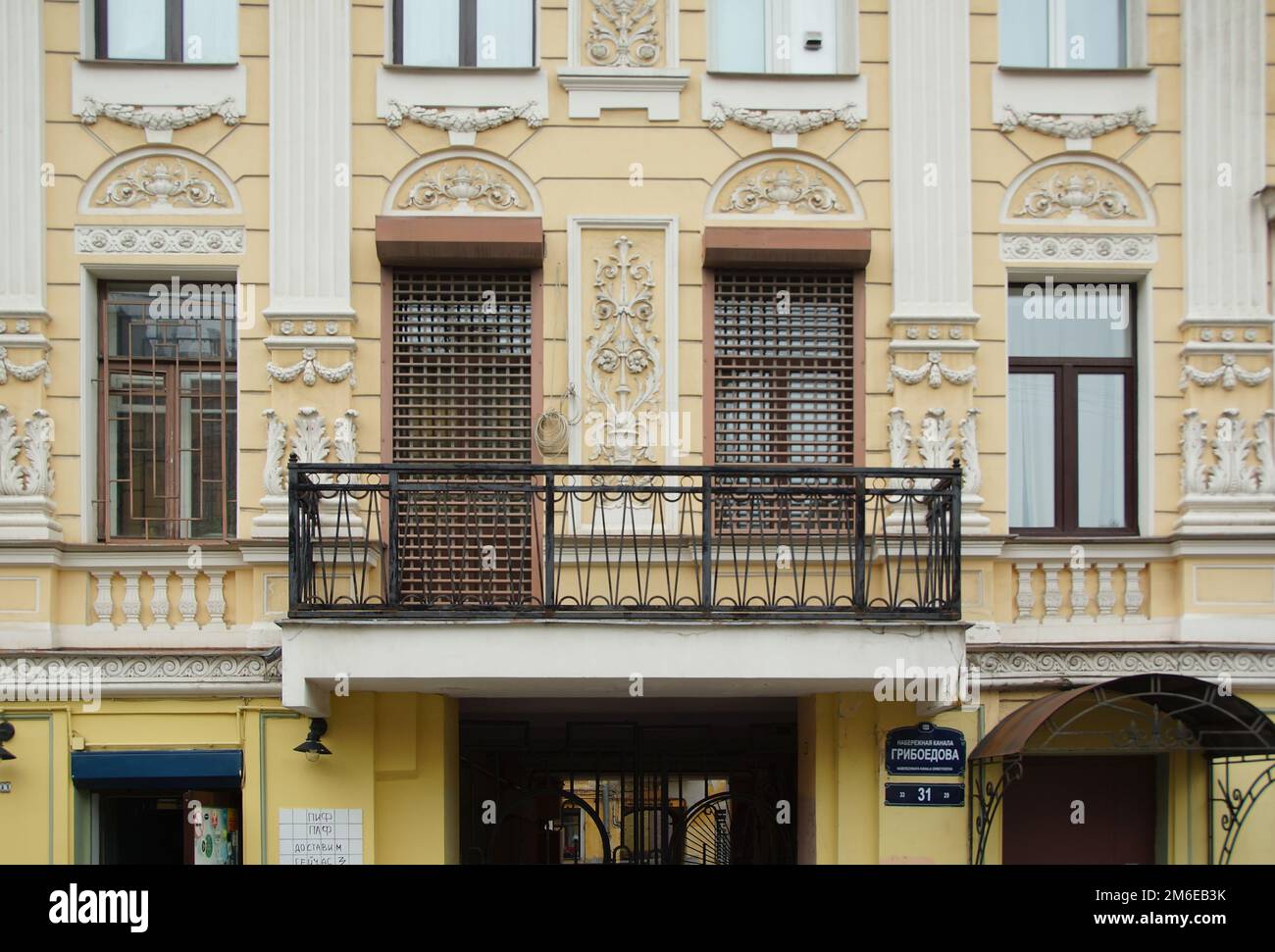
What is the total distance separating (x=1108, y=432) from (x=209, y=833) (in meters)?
7.28

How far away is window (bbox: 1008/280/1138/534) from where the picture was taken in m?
11.6

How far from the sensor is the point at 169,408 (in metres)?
11.4

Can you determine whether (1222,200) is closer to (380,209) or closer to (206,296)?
(380,209)

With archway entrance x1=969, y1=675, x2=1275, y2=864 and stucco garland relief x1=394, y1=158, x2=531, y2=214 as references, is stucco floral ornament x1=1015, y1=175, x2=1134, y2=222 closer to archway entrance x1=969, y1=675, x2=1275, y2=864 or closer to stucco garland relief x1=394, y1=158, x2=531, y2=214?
archway entrance x1=969, y1=675, x2=1275, y2=864

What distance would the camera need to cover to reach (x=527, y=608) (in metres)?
10.0

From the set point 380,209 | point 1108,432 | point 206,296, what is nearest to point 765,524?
point 1108,432

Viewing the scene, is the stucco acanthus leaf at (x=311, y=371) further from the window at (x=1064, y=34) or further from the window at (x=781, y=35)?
the window at (x=1064, y=34)

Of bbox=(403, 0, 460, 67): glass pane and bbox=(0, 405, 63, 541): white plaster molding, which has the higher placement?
bbox=(403, 0, 460, 67): glass pane

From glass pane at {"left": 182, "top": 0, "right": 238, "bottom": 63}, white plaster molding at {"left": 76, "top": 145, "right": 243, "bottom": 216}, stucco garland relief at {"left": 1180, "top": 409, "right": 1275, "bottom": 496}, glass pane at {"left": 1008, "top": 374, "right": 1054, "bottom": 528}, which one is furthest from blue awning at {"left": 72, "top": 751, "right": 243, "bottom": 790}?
stucco garland relief at {"left": 1180, "top": 409, "right": 1275, "bottom": 496}

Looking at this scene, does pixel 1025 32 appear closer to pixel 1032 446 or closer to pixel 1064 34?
pixel 1064 34

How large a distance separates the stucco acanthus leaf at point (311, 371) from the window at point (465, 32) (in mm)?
2435

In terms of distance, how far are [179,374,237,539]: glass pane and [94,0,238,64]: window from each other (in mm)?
2446

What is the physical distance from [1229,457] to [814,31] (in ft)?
14.6

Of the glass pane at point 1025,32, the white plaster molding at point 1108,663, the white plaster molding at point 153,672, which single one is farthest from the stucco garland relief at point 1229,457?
the white plaster molding at point 153,672
